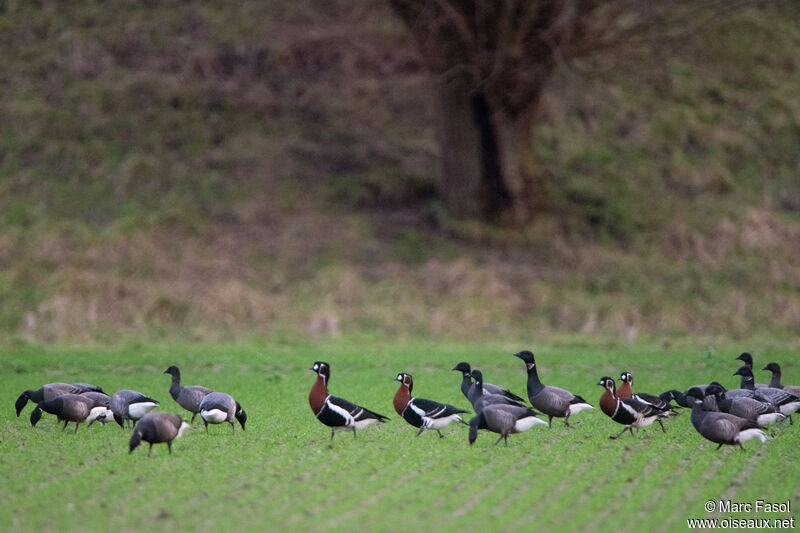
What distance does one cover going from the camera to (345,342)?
24922mm

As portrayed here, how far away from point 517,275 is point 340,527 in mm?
20731

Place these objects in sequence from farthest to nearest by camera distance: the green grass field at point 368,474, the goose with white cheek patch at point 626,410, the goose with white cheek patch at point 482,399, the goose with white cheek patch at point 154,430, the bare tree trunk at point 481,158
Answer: the bare tree trunk at point 481,158 < the goose with white cheek patch at point 482,399 < the goose with white cheek patch at point 626,410 < the goose with white cheek patch at point 154,430 < the green grass field at point 368,474

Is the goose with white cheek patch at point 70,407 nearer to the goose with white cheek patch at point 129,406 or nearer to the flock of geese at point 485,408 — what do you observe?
the flock of geese at point 485,408

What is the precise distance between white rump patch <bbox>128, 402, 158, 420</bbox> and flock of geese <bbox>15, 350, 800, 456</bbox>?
0.01 meters

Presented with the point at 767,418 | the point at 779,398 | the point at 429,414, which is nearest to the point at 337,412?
the point at 429,414

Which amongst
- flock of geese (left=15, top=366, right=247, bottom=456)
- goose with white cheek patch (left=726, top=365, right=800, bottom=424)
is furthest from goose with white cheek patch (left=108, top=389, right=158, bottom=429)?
goose with white cheek patch (left=726, top=365, right=800, bottom=424)

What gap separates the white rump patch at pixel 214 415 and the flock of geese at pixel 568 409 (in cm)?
120

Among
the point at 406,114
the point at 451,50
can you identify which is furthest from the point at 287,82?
the point at 451,50

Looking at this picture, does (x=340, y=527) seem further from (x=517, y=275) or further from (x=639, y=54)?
(x=639, y=54)

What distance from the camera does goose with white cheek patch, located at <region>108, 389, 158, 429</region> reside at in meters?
14.0

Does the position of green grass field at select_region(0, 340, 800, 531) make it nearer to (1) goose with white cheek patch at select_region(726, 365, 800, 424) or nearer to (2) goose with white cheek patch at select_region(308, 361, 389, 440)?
(2) goose with white cheek patch at select_region(308, 361, 389, 440)

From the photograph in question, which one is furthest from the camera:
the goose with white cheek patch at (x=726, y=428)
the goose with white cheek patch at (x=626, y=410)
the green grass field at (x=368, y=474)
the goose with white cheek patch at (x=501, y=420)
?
the goose with white cheek patch at (x=626, y=410)

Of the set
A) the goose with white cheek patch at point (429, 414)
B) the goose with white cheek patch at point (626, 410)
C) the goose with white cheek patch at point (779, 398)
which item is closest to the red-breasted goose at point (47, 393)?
the goose with white cheek patch at point (429, 414)

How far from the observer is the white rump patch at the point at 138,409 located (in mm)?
13977
